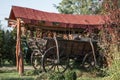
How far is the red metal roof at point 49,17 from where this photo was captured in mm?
15831

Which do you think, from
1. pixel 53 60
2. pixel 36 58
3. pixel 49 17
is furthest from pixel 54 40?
pixel 49 17

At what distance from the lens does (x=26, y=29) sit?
1755cm

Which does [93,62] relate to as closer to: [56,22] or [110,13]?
[56,22]

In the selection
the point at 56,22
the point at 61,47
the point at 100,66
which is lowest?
the point at 100,66

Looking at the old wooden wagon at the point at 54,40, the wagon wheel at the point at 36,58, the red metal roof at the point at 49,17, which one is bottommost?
the wagon wheel at the point at 36,58

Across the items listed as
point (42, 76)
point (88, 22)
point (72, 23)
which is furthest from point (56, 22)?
point (42, 76)

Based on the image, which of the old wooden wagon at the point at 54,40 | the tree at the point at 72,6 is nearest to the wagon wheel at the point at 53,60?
the old wooden wagon at the point at 54,40

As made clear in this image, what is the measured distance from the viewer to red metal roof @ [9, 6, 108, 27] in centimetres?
1583

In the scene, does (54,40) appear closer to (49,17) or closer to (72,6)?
(49,17)

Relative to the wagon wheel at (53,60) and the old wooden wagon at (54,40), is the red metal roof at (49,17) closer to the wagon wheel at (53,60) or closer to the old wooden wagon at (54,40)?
the old wooden wagon at (54,40)

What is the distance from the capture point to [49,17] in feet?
59.1

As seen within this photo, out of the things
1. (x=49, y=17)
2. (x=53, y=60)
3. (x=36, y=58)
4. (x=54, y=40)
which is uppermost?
(x=49, y=17)

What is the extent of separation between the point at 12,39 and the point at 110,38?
12.7 metres

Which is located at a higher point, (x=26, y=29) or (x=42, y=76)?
(x=26, y=29)
